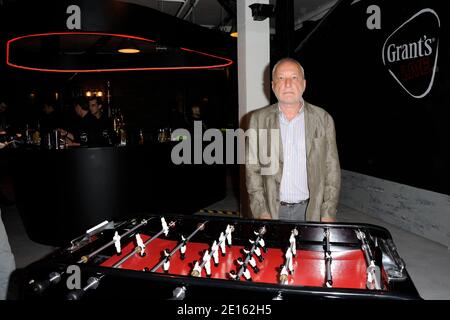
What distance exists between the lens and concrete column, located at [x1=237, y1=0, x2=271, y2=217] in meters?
5.23

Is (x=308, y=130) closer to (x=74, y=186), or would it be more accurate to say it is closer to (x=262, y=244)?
(x=262, y=244)

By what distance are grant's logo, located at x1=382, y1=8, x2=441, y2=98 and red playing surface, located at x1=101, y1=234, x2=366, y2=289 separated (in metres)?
3.64

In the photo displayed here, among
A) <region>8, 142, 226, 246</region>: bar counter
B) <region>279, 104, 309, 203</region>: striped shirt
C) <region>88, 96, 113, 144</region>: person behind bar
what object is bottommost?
<region>8, 142, 226, 246</region>: bar counter

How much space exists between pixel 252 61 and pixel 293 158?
297 cm

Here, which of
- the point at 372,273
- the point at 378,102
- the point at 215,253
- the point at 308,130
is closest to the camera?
the point at 372,273

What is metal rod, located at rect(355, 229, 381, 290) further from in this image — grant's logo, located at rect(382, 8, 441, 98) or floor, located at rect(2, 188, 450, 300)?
grant's logo, located at rect(382, 8, 441, 98)

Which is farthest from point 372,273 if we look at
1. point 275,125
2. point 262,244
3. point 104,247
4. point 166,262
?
point 275,125

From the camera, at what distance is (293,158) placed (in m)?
2.63

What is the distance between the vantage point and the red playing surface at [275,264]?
5.29 feet

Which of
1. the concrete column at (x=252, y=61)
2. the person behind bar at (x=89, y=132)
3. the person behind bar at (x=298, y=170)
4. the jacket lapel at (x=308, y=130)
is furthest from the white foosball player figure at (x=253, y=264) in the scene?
the person behind bar at (x=89, y=132)

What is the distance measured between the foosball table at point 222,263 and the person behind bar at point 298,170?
2.02 ft

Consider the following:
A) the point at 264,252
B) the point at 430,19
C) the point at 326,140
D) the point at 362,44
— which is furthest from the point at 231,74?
the point at 264,252

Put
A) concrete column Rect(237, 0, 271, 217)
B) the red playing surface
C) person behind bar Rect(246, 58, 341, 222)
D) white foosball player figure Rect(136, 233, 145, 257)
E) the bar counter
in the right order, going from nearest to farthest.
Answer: the red playing surface
white foosball player figure Rect(136, 233, 145, 257)
person behind bar Rect(246, 58, 341, 222)
the bar counter
concrete column Rect(237, 0, 271, 217)

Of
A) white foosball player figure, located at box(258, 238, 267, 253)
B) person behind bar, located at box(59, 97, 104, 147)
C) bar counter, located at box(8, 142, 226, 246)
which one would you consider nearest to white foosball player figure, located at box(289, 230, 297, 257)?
white foosball player figure, located at box(258, 238, 267, 253)
